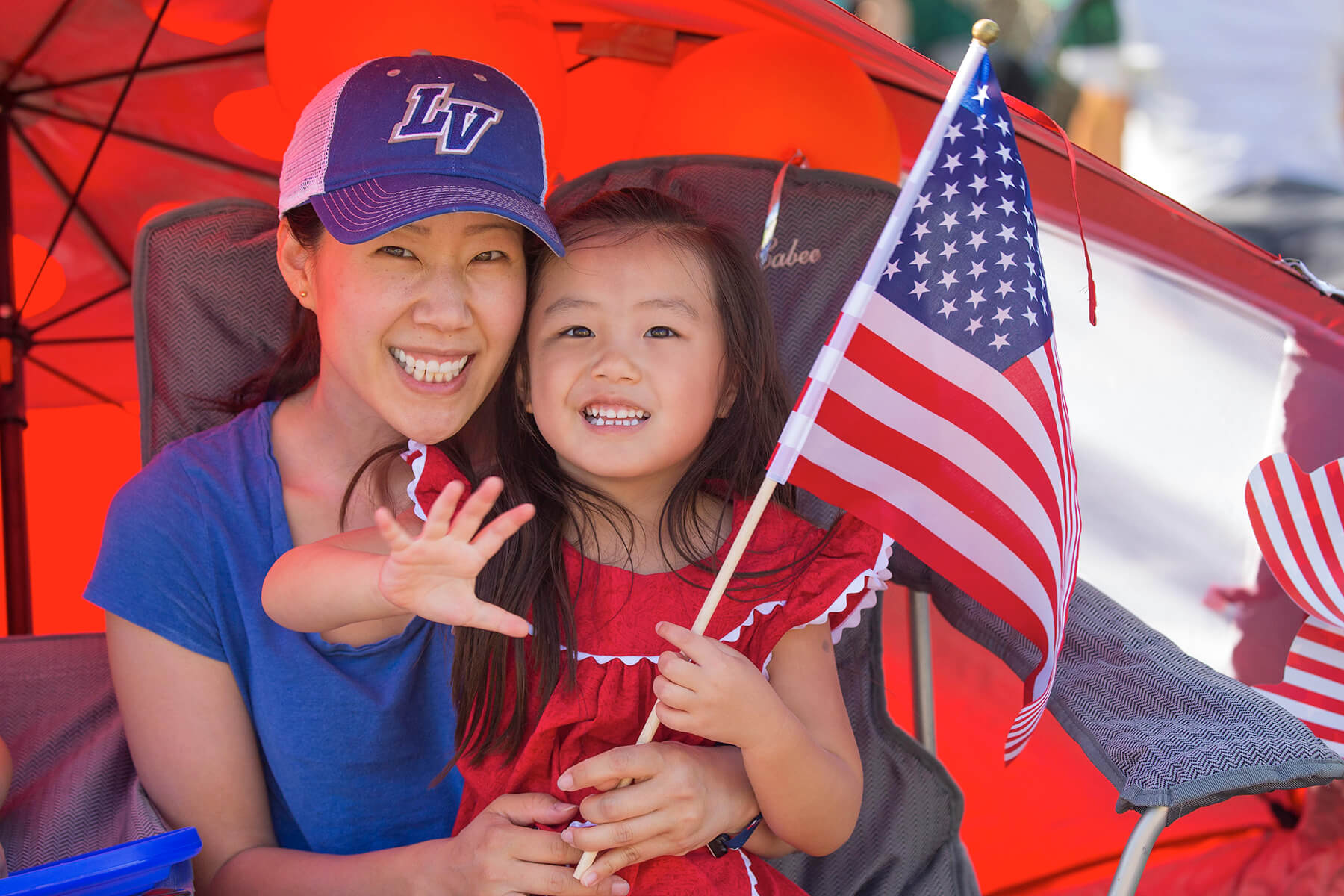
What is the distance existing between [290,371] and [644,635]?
75cm

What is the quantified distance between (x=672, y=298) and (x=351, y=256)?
421mm

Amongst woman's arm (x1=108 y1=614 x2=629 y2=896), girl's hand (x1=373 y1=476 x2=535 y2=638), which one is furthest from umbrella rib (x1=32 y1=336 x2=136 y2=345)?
girl's hand (x1=373 y1=476 x2=535 y2=638)

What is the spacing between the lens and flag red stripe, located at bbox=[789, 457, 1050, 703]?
1.28 meters

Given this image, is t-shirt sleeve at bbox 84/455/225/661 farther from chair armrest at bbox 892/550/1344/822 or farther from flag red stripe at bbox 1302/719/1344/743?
flag red stripe at bbox 1302/719/1344/743

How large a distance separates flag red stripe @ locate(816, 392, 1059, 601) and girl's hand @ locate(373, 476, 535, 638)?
37cm

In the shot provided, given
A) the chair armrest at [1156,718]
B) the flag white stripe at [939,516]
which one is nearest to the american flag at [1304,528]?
the chair armrest at [1156,718]

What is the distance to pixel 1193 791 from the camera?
134 cm

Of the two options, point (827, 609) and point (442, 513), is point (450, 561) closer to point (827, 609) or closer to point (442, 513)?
point (442, 513)

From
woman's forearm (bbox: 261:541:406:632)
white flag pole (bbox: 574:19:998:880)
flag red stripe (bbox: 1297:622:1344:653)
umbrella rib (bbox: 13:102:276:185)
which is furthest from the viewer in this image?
umbrella rib (bbox: 13:102:276:185)

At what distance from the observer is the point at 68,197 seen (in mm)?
2535

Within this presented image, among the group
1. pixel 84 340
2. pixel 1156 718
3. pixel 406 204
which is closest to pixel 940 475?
pixel 1156 718

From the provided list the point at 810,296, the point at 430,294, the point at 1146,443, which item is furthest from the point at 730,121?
the point at 1146,443

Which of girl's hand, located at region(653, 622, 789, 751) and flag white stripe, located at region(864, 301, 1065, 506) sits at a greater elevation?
flag white stripe, located at region(864, 301, 1065, 506)

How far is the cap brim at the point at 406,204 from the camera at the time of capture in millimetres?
1356
